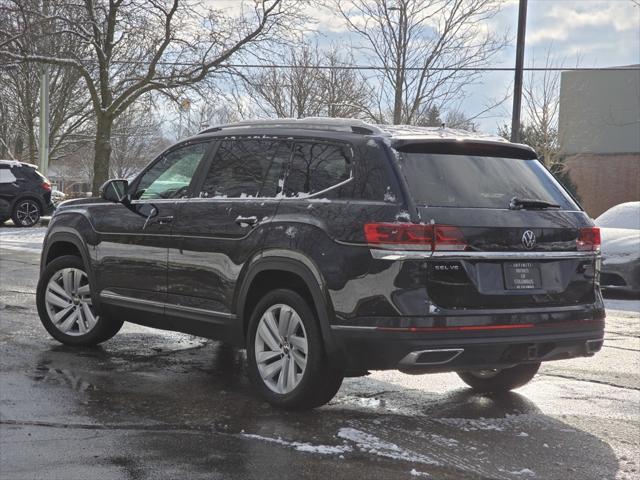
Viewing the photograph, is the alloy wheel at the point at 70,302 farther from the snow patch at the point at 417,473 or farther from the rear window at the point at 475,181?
the snow patch at the point at 417,473

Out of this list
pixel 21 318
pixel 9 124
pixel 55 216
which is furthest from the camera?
pixel 9 124

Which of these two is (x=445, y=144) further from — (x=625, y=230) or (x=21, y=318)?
(x=625, y=230)

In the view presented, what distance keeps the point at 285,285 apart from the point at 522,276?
56.8 inches

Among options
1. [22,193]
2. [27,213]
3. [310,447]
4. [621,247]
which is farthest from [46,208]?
[310,447]

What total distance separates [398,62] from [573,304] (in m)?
21.1

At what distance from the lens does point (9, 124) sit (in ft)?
151

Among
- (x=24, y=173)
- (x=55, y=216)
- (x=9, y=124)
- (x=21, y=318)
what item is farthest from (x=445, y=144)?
(x=9, y=124)

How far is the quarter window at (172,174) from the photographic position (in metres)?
5.78

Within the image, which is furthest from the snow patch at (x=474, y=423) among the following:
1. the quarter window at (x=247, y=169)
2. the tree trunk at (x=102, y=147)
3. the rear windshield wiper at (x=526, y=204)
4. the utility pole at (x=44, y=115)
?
the utility pole at (x=44, y=115)

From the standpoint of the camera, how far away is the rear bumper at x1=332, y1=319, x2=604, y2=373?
4.30 meters

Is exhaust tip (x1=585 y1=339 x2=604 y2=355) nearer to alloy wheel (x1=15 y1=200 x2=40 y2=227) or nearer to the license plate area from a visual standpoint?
the license plate area

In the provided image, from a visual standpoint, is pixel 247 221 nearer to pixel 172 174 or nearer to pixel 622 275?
pixel 172 174

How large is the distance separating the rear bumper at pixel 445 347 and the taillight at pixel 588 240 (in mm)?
538

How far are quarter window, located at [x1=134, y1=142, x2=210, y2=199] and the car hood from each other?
768 cm
